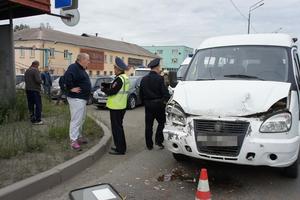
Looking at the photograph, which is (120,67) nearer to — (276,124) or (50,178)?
(50,178)

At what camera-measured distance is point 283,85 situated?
5.86 metres

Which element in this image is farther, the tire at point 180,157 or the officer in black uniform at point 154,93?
the officer in black uniform at point 154,93

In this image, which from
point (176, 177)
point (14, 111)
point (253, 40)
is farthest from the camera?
point (14, 111)

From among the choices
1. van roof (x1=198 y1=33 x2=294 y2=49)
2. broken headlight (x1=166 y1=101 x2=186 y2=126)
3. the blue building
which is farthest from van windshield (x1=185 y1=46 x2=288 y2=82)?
the blue building

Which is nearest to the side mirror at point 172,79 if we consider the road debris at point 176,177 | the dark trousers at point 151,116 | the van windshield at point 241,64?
the van windshield at point 241,64

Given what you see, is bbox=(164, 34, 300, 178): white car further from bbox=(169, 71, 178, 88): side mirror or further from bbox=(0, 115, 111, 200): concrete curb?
bbox=(0, 115, 111, 200): concrete curb

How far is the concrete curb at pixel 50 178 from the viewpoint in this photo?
504cm

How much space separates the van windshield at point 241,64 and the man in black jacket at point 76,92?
196 centimetres

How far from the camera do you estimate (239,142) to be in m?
5.37

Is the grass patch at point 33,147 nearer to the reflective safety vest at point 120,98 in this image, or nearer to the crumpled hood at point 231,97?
the reflective safety vest at point 120,98

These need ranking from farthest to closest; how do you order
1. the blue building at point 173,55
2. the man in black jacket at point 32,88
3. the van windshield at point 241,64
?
the blue building at point 173,55
the man in black jacket at point 32,88
the van windshield at point 241,64

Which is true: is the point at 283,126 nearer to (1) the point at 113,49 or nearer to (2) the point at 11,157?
(2) the point at 11,157

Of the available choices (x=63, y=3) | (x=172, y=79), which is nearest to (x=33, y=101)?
(x=63, y=3)

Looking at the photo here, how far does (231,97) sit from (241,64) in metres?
1.23
